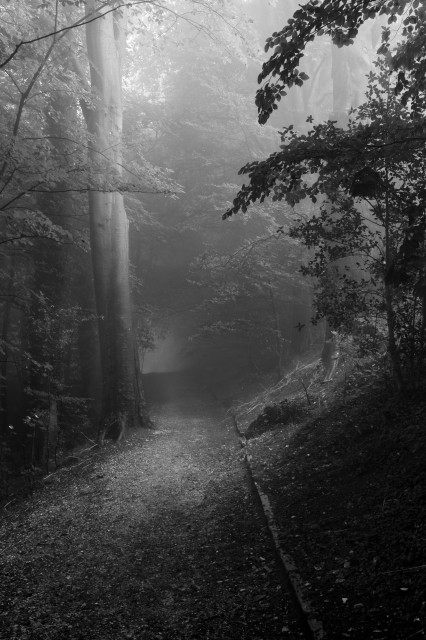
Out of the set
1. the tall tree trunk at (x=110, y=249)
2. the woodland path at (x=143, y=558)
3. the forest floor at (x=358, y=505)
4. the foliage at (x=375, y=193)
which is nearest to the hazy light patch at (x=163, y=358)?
the tall tree trunk at (x=110, y=249)

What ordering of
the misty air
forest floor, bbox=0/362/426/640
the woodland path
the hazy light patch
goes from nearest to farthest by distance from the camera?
1. forest floor, bbox=0/362/426/640
2. the woodland path
3. the misty air
4. the hazy light patch

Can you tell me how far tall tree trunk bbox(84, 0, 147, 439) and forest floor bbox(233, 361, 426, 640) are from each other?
3.73 m

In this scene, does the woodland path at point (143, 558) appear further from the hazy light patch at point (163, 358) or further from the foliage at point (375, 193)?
the hazy light patch at point (163, 358)

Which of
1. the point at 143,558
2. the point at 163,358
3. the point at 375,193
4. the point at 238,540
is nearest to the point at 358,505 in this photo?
the point at 238,540

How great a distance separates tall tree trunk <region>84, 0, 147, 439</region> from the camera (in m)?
10.4

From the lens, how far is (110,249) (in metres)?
11.0

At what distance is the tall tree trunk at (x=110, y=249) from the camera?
1038 cm

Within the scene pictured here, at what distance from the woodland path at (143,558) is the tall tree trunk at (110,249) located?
2087mm

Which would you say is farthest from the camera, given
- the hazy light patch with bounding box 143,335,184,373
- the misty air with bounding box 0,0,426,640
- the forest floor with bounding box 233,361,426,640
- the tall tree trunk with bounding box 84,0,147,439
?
the hazy light patch with bounding box 143,335,184,373

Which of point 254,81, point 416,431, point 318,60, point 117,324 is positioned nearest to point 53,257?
point 117,324

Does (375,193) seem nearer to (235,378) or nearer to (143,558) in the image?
(143,558)

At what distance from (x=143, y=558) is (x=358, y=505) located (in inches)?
90.2

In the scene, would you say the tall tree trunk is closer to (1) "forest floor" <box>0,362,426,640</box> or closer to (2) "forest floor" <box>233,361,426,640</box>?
(1) "forest floor" <box>0,362,426,640</box>

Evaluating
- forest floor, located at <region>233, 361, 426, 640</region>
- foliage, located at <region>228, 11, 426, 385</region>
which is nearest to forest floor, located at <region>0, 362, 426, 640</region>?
forest floor, located at <region>233, 361, 426, 640</region>
